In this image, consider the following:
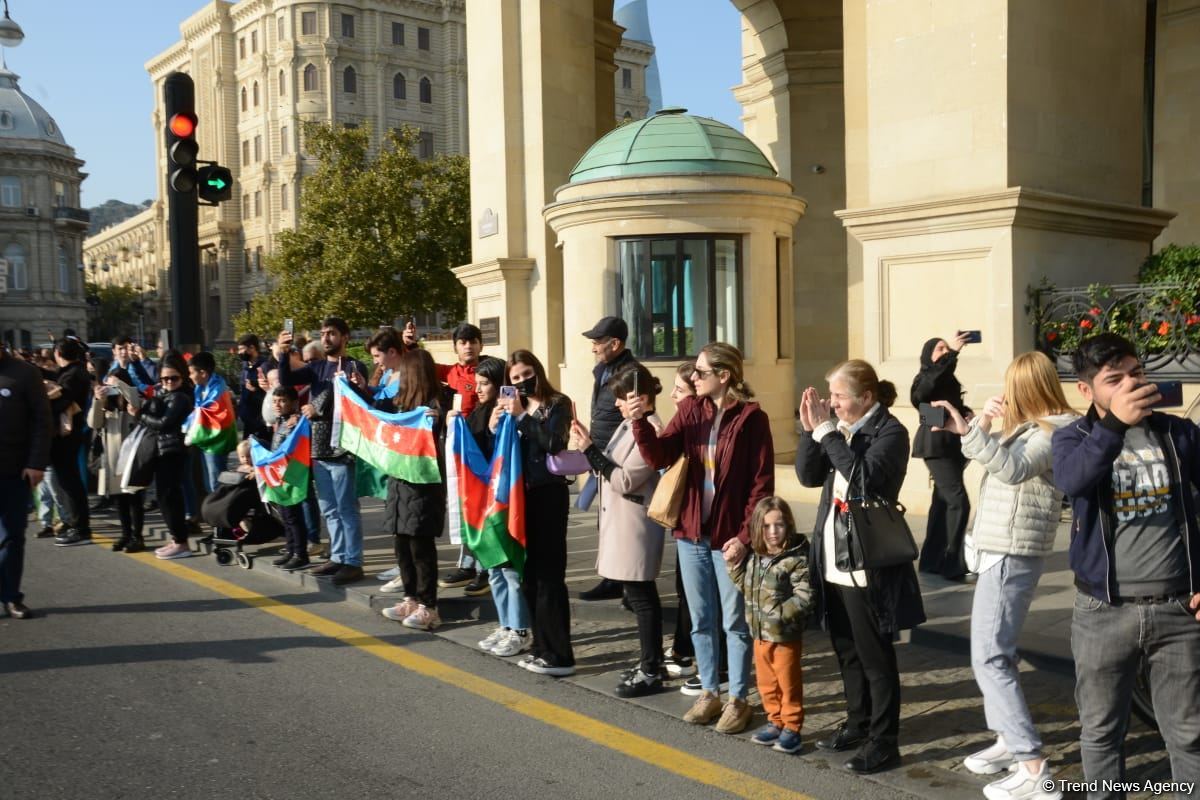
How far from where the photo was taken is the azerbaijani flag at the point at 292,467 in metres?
8.79

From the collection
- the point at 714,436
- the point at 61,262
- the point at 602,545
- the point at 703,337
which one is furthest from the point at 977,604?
the point at 61,262

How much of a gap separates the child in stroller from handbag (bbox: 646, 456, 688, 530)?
5.19 meters

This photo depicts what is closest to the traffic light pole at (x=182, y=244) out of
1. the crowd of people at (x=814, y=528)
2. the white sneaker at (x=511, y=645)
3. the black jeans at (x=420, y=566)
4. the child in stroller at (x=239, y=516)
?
the child in stroller at (x=239, y=516)

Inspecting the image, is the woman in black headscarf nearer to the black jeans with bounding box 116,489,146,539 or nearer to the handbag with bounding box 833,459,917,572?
the handbag with bounding box 833,459,917,572

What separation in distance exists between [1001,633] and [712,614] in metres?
1.48

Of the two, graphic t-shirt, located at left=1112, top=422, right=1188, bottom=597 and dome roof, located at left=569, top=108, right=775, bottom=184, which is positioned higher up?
dome roof, located at left=569, top=108, right=775, bottom=184

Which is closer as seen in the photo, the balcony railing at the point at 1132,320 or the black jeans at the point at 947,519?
the black jeans at the point at 947,519

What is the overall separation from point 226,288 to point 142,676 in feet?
277

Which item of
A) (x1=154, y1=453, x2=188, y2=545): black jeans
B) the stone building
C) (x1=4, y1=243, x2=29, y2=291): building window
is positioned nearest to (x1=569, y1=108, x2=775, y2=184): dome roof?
(x1=154, y1=453, x2=188, y2=545): black jeans

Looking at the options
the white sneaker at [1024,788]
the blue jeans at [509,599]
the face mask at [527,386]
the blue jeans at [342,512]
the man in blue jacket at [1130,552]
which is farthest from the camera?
the blue jeans at [342,512]

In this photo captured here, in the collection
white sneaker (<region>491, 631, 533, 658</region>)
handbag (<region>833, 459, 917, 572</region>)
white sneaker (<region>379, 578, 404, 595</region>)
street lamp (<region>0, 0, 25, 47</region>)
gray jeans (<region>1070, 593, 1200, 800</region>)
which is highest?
street lamp (<region>0, 0, 25, 47</region>)

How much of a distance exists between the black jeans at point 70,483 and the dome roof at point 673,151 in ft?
21.3

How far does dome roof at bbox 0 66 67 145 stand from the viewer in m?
103

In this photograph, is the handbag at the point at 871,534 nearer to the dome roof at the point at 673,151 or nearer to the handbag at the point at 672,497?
the handbag at the point at 672,497
